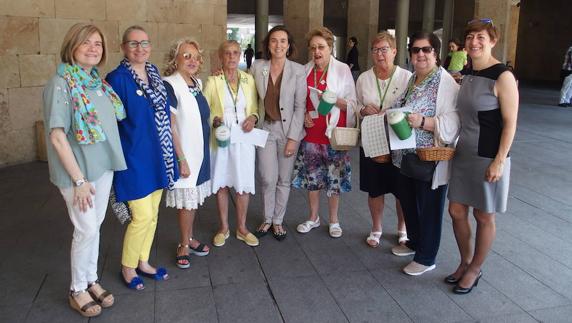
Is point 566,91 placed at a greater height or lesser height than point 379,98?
lesser

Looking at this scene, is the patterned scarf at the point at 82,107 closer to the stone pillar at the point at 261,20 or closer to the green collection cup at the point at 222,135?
the green collection cup at the point at 222,135

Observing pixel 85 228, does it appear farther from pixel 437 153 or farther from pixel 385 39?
pixel 385 39

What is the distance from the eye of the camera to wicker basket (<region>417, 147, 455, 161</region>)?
3273 mm

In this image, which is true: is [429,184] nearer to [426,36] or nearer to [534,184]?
[426,36]

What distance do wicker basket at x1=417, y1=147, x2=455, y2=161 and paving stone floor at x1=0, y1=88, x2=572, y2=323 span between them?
95 centimetres

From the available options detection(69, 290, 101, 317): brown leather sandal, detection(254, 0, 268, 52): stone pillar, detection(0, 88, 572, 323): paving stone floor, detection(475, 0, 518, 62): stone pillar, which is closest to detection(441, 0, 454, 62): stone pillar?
detection(475, 0, 518, 62): stone pillar

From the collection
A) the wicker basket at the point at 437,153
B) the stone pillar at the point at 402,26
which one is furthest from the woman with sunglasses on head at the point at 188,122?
the stone pillar at the point at 402,26

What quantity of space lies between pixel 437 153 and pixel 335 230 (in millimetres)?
1498

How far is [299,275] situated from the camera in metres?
3.67

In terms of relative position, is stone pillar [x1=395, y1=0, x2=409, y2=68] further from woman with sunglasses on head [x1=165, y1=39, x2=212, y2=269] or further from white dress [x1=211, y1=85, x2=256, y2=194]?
woman with sunglasses on head [x1=165, y1=39, x2=212, y2=269]

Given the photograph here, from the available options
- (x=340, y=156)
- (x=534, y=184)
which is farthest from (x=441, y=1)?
(x=340, y=156)

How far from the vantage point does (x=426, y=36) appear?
3.44 m

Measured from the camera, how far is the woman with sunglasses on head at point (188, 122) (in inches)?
137

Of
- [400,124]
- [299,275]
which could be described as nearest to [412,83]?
[400,124]
